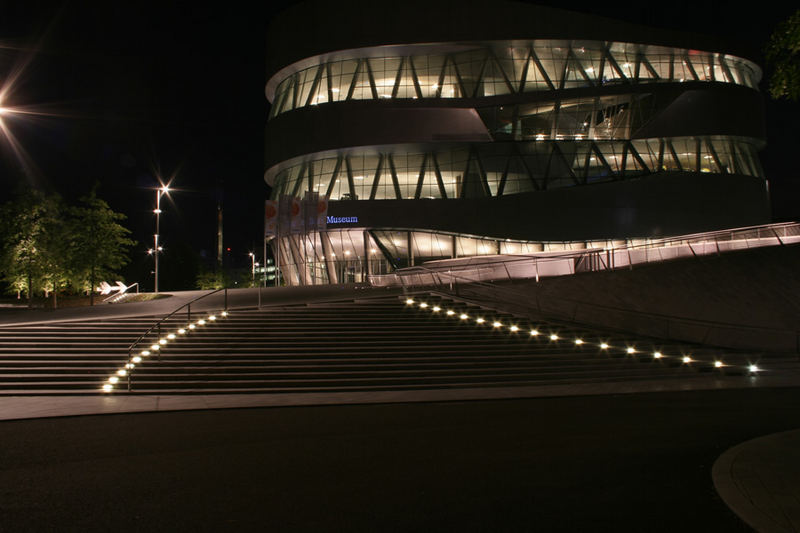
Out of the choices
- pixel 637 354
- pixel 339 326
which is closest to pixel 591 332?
pixel 637 354

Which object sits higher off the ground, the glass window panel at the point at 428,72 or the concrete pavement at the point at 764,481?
the glass window panel at the point at 428,72

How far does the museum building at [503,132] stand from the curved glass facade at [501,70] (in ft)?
0.42

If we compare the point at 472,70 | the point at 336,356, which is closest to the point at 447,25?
the point at 472,70

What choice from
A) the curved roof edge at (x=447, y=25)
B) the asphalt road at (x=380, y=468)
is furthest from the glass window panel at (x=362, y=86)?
the asphalt road at (x=380, y=468)

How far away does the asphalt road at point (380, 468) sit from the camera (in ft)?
19.5

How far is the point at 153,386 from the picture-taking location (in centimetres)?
1491

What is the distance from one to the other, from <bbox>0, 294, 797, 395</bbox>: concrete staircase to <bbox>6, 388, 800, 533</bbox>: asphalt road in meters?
3.35

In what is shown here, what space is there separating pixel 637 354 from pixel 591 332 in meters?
2.11

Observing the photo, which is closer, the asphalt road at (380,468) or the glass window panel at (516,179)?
the asphalt road at (380,468)

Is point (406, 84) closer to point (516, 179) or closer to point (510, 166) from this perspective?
point (510, 166)

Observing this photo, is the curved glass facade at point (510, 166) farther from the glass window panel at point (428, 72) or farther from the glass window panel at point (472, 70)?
the glass window panel at point (428, 72)

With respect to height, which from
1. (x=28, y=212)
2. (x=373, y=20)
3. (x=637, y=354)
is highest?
(x=373, y=20)

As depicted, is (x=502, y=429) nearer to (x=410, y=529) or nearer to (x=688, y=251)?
(x=410, y=529)

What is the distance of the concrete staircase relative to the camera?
15.3 m
